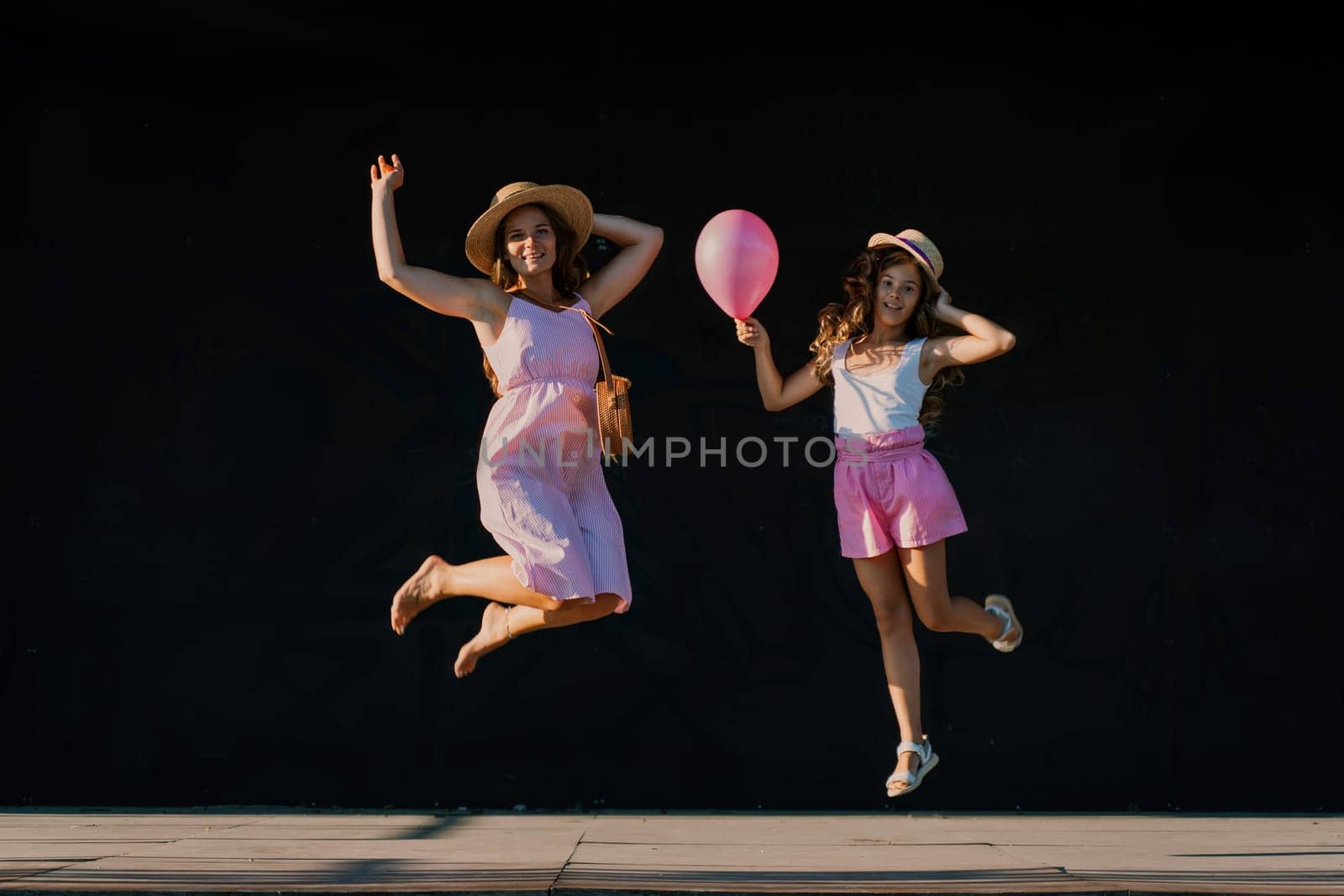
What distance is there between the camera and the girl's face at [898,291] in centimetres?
528

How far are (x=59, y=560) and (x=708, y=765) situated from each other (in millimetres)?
2725

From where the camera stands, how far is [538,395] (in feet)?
16.8

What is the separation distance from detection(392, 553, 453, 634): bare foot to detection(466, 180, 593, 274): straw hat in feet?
3.04

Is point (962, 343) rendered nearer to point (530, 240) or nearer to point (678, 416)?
point (530, 240)

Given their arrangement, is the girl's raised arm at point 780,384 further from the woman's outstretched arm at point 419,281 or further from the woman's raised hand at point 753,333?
the woman's outstretched arm at point 419,281

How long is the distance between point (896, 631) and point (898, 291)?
104cm

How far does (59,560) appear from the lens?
7.07 meters

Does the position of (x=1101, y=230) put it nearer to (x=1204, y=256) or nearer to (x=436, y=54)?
(x=1204, y=256)

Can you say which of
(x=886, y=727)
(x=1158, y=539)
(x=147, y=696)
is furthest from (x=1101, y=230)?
(x=147, y=696)

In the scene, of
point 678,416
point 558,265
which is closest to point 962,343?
point 558,265

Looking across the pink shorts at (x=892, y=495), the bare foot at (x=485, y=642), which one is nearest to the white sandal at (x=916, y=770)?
the pink shorts at (x=892, y=495)

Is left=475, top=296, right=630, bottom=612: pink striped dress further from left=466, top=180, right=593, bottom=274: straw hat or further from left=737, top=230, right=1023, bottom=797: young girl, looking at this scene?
left=737, top=230, right=1023, bottom=797: young girl

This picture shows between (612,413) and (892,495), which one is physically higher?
(612,413)

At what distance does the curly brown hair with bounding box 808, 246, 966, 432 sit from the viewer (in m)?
5.32
